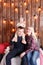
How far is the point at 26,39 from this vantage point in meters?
2.68

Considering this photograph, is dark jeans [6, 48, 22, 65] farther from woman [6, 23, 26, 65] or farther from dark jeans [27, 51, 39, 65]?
dark jeans [27, 51, 39, 65]

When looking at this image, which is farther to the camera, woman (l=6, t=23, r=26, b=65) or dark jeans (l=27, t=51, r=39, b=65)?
woman (l=6, t=23, r=26, b=65)

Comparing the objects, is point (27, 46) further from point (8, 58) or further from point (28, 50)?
point (8, 58)

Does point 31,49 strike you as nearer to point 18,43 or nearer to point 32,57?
point 32,57

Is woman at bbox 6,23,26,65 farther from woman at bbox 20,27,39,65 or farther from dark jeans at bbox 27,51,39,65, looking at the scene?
dark jeans at bbox 27,51,39,65

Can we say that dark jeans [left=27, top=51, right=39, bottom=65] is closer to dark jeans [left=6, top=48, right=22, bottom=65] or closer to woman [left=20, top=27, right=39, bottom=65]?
woman [left=20, top=27, right=39, bottom=65]

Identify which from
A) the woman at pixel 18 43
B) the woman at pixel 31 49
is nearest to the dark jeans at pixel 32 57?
the woman at pixel 31 49

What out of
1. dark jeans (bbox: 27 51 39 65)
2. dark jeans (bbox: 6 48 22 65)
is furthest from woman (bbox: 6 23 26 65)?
dark jeans (bbox: 27 51 39 65)

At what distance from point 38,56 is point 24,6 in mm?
933

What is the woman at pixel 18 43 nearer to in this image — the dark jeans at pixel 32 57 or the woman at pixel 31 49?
the woman at pixel 31 49

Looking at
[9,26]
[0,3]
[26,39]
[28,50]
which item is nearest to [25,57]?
[28,50]

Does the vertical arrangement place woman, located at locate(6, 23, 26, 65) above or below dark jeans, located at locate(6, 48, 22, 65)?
above

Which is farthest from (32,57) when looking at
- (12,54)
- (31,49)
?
(12,54)

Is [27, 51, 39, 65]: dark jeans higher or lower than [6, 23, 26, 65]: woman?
lower
